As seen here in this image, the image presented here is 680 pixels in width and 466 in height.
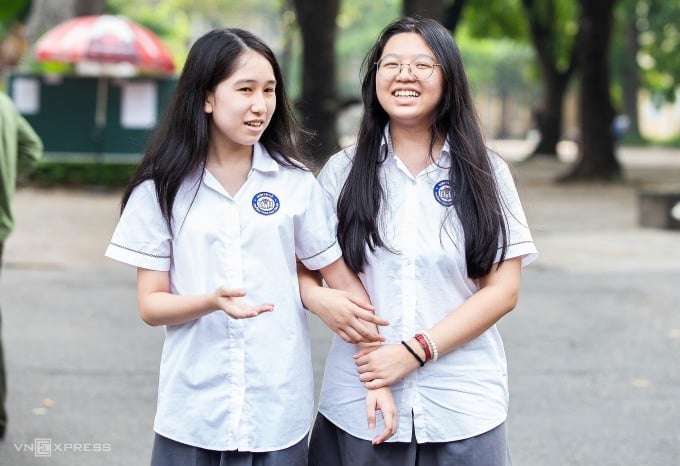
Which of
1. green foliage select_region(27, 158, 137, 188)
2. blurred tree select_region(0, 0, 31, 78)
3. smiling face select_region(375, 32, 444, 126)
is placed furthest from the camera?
blurred tree select_region(0, 0, 31, 78)

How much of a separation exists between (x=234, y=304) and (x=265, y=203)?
12.9 inches

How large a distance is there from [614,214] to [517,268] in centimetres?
1445

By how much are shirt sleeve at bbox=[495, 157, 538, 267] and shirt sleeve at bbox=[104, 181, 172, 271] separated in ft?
2.73

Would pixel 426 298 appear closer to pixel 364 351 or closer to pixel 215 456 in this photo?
pixel 364 351

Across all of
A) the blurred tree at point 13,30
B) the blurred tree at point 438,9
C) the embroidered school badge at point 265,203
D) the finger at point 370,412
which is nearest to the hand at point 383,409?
the finger at point 370,412

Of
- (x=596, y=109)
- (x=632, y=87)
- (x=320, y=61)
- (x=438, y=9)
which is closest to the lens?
(x=438, y=9)

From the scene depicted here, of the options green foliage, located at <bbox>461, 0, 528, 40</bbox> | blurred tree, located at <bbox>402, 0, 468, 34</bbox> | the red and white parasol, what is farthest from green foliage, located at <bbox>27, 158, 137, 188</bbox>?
green foliage, located at <bbox>461, 0, 528, 40</bbox>

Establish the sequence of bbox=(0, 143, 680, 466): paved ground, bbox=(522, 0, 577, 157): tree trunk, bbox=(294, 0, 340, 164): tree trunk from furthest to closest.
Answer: bbox=(522, 0, 577, 157): tree trunk < bbox=(294, 0, 340, 164): tree trunk < bbox=(0, 143, 680, 466): paved ground

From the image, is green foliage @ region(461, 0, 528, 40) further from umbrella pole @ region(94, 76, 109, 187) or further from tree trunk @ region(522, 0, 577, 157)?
umbrella pole @ region(94, 76, 109, 187)

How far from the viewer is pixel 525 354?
766cm

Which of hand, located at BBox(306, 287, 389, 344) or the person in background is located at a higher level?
hand, located at BBox(306, 287, 389, 344)

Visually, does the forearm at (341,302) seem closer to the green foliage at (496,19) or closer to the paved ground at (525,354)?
the paved ground at (525,354)

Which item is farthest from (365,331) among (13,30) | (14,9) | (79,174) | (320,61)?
(13,30)

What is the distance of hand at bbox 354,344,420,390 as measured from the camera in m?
2.97
